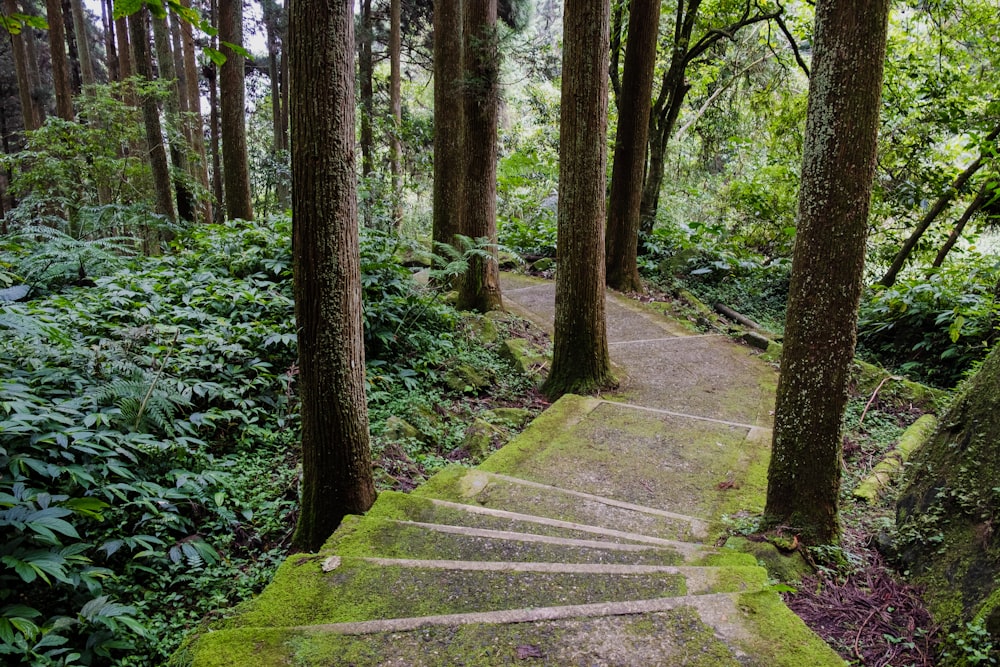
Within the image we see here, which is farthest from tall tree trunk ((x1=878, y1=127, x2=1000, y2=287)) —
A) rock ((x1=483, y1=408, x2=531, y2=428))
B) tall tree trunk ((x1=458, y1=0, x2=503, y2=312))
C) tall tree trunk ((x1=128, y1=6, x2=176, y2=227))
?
tall tree trunk ((x1=128, y1=6, x2=176, y2=227))

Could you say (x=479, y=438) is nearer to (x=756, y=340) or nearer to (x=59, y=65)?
(x=756, y=340)

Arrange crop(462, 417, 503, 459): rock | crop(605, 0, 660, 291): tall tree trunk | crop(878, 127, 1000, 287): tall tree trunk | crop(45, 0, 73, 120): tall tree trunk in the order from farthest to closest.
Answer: crop(45, 0, 73, 120): tall tree trunk
crop(605, 0, 660, 291): tall tree trunk
crop(878, 127, 1000, 287): tall tree trunk
crop(462, 417, 503, 459): rock

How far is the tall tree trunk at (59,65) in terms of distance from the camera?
13055mm

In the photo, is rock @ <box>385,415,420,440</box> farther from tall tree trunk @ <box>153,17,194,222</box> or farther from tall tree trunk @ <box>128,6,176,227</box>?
tall tree trunk @ <box>128,6,176,227</box>

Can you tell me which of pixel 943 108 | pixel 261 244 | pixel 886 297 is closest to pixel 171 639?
pixel 261 244

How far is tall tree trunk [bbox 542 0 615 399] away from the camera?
5.62 m

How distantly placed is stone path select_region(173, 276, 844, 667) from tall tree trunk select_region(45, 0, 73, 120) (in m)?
Answer: 14.2

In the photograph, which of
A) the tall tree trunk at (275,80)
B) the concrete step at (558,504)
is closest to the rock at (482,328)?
the concrete step at (558,504)

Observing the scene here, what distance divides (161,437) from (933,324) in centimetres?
960

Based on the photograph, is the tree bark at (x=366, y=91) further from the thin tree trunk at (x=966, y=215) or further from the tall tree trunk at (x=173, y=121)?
the thin tree trunk at (x=966, y=215)

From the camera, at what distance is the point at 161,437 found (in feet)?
13.5

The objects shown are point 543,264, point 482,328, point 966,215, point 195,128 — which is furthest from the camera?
point 195,128

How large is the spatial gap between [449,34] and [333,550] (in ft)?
24.1

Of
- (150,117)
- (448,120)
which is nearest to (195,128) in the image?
(150,117)
